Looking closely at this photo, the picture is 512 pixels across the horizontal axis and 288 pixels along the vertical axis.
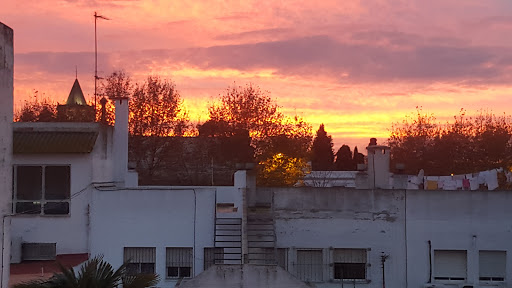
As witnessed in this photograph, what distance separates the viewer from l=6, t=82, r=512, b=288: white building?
24766 millimetres

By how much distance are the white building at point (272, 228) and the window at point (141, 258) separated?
0.13ft

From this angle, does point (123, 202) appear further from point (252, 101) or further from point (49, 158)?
point (252, 101)

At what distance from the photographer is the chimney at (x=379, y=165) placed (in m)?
29.4

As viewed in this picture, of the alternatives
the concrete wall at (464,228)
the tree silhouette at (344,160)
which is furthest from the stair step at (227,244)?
the tree silhouette at (344,160)

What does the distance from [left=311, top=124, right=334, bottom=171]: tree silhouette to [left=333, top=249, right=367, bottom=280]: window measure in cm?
6554

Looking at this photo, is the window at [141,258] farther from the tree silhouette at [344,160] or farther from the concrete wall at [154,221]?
the tree silhouette at [344,160]

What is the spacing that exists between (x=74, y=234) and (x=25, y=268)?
2.45 m

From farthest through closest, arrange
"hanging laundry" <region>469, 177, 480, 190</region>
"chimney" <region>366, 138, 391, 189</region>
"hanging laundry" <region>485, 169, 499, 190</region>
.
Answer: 1. "hanging laundry" <region>469, 177, 480, 190</region>
2. "hanging laundry" <region>485, 169, 499, 190</region>
3. "chimney" <region>366, 138, 391, 189</region>

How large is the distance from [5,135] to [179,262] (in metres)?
10.6

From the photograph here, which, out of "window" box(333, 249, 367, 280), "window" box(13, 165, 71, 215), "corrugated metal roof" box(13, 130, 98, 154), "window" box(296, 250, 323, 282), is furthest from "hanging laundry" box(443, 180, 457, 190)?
"window" box(13, 165, 71, 215)

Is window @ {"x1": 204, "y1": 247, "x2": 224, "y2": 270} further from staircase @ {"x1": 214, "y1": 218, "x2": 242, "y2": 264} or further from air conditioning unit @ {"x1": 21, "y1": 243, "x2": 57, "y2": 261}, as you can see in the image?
air conditioning unit @ {"x1": 21, "y1": 243, "x2": 57, "y2": 261}

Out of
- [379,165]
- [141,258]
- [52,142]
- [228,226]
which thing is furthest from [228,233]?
[379,165]

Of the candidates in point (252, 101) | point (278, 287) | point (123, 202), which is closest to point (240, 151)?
point (252, 101)

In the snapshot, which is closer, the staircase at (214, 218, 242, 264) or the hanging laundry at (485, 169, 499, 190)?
the staircase at (214, 218, 242, 264)
